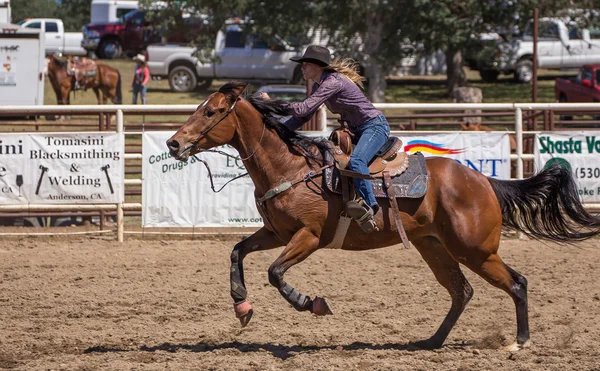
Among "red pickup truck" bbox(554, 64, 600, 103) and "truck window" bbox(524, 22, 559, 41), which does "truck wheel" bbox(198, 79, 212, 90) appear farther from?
"red pickup truck" bbox(554, 64, 600, 103)

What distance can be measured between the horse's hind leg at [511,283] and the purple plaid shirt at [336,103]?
4.14ft

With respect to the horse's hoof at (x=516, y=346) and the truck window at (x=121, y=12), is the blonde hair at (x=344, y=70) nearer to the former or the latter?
the horse's hoof at (x=516, y=346)

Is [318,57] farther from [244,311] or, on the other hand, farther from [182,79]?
[182,79]

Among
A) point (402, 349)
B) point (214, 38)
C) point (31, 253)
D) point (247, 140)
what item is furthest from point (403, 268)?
point (214, 38)

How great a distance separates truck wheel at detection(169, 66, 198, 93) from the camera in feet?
85.3

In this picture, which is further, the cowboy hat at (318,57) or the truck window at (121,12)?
the truck window at (121,12)

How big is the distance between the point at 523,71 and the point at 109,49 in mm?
16032

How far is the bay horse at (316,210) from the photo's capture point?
570cm

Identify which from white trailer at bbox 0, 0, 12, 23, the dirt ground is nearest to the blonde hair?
the dirt ground

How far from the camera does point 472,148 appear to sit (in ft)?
33.9

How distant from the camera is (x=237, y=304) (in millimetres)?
5680

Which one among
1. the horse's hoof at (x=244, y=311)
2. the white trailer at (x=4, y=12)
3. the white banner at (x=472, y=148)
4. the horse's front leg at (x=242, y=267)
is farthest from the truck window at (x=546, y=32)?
the horse's hoof at (x=244, y=311)

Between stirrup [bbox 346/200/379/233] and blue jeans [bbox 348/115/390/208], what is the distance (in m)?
0.07

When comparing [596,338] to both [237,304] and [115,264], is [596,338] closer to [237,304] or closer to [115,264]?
[237,304]
